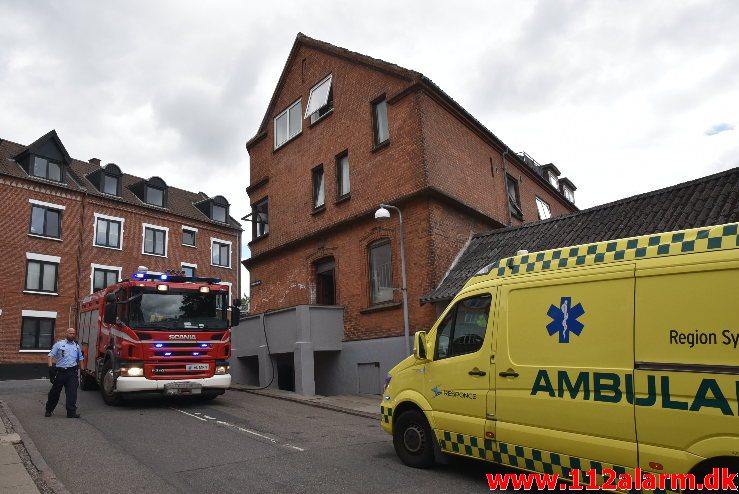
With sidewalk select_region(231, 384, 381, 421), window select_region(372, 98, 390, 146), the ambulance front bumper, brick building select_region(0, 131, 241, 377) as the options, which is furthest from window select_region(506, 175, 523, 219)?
brick building select_region(0, 131, 241, 377)

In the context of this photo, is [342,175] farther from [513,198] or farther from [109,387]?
[109,387]

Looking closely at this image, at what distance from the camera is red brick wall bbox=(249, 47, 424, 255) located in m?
14.9

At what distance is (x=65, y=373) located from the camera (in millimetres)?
10727

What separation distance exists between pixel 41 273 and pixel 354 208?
68.9ft

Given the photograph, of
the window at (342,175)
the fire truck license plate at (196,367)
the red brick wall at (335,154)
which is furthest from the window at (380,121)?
the fire truck license plate at (196,367)

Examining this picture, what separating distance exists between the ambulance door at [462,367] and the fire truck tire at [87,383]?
12503 millimetres

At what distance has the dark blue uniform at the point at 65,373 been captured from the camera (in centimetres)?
1054

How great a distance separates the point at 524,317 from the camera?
546 centimetres

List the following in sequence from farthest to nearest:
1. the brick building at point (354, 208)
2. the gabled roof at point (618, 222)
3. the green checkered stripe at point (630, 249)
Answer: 1. the brick building at point (354, 208)
2. the gabled roof at point (618, 222)
3. the green checkered stripe at point (630, 249)

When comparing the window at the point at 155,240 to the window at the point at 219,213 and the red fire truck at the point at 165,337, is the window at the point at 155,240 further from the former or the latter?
the red fire truck at the point at 165,337

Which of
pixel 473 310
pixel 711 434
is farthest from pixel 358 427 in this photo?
pixel 711 434

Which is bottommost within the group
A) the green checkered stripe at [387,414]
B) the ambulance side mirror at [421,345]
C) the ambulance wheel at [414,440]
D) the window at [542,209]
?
the ambulance wheel at [414,440]

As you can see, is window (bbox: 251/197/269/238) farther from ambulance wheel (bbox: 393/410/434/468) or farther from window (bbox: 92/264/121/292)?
ambulance wheel (bbox: 393/410/434/468)

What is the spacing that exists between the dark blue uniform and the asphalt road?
0.36 meters
